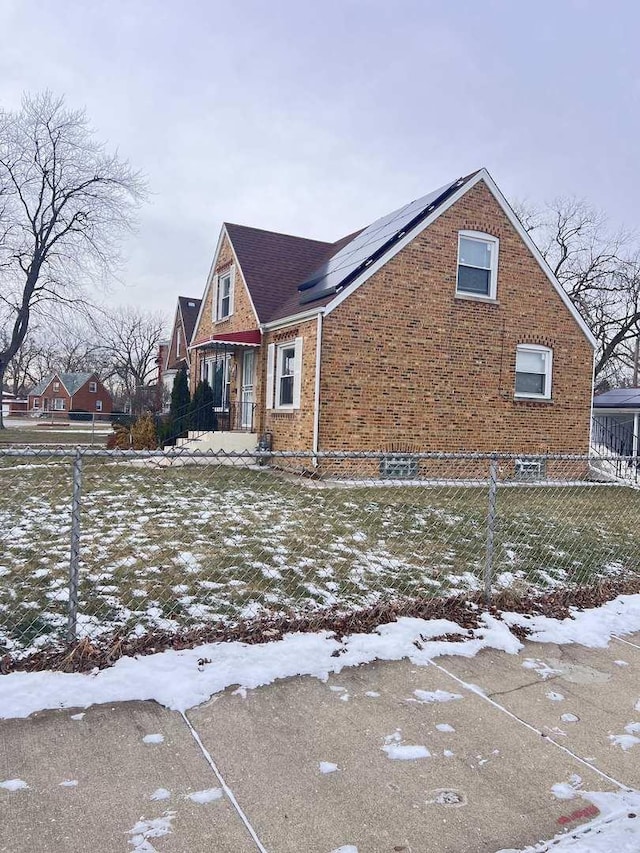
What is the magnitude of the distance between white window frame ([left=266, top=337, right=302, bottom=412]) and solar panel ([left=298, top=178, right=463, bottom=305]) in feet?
3.55

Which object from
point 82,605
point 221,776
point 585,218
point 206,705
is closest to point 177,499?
point 82,605

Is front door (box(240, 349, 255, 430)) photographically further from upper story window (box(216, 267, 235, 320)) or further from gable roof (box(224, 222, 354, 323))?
upper story window (box(216, 267, 235, 320))

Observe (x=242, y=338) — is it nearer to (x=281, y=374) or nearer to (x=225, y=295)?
(x=281, y=374)

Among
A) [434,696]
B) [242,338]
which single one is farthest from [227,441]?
[434,696]

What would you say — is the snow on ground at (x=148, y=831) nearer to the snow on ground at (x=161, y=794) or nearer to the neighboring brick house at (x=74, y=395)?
the snow on ground at (x=161, y=794)

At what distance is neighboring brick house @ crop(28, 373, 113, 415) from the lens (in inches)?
2699

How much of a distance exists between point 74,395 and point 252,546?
224ft

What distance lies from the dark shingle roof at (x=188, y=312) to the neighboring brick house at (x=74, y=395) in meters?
41.4

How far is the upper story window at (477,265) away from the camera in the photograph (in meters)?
13.3

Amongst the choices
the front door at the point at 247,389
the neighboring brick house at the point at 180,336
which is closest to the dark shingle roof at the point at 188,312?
the neighboring brick house at the point at 180,336

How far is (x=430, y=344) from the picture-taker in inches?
507

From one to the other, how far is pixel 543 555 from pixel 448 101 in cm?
1064

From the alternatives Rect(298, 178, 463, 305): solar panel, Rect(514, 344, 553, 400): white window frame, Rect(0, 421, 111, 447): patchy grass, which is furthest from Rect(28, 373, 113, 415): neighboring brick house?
Rect(514, 344, 553, 400): white window frame

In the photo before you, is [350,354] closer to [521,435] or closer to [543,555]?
[521,435]
